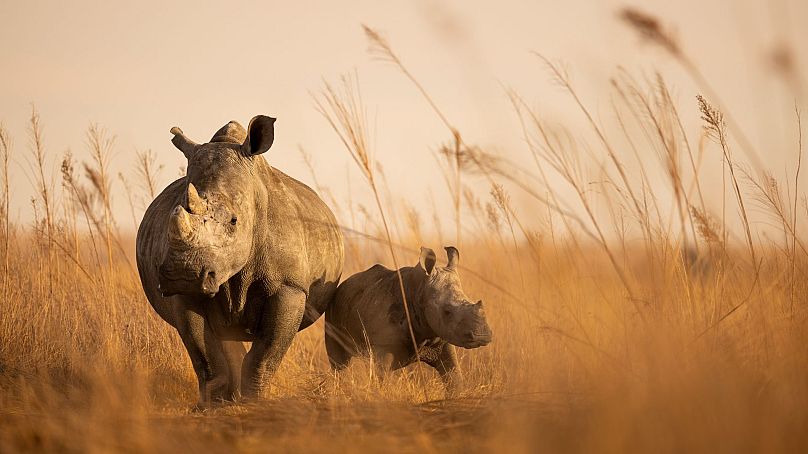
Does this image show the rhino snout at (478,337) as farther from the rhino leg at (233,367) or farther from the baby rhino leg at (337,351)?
the rhino leg at (233,367)

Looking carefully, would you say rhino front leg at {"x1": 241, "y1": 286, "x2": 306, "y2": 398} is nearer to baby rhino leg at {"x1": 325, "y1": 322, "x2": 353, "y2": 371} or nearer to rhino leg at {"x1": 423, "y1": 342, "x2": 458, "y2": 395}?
baby rhino leg at {"x1": 325, "y1": 322, "x2": 353, "y2": 371}

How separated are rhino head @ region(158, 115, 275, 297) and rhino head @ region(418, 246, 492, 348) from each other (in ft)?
4.44

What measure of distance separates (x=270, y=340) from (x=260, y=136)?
3.91 ft

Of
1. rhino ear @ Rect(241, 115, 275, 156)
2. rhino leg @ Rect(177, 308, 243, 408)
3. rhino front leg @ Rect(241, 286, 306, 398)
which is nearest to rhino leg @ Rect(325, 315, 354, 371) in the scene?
rhino front leg @ Rect(241, 286, 306, 398)

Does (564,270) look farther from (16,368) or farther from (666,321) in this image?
(16,368)

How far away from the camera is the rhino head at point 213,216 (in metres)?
4.49

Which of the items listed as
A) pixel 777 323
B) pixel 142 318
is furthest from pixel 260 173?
pixel 777 323

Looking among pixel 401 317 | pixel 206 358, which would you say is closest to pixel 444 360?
pixel 401 317

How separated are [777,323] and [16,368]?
5107 mm

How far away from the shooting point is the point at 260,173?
5508mm

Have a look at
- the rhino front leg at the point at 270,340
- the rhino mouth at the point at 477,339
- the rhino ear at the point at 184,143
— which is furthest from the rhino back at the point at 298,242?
the rhino mouth at the point at 477,339

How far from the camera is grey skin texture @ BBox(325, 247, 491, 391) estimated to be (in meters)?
5.89

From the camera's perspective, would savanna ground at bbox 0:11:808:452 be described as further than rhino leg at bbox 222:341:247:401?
No

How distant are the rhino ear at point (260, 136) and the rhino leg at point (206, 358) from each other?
0.99 meters
